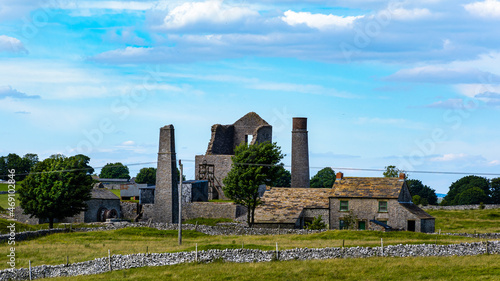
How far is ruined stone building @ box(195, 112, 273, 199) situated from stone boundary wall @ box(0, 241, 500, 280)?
47.6 metres

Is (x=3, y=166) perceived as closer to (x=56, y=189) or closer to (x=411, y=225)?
(x=56, y=189)

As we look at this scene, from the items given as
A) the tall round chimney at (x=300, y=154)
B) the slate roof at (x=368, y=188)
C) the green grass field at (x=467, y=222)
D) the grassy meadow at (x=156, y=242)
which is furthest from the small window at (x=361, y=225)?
the tall round chimney at (x=300, y=154)

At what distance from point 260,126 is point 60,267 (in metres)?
53.7

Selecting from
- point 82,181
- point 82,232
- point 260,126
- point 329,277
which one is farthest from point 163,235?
point 260,126

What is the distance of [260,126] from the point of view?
89.0m

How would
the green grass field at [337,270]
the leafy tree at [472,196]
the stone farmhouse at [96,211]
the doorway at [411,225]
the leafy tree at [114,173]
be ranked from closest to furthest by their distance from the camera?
1. the green grass field at [337,270]
2. the doorway at [411,225]
3. the stone farmhouse at [96,211]
4. the leafy tree at [472,196]
5. the leafy tree at [114,173]

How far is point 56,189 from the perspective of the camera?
217 ft

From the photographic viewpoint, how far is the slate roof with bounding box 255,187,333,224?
62188 millimetres

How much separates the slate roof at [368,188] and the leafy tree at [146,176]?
9537 centimetres

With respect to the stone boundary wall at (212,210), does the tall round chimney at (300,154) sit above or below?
above

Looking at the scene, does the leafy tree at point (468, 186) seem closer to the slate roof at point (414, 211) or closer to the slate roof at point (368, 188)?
the slate roof at point (414, 211)

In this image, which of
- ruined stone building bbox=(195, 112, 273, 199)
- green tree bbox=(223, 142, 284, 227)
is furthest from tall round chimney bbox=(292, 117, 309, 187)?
green tree bbox=(223, 142, 284, 227)

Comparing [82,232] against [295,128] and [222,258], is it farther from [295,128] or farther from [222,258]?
[295,128]

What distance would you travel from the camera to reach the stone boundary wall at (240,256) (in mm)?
37312
